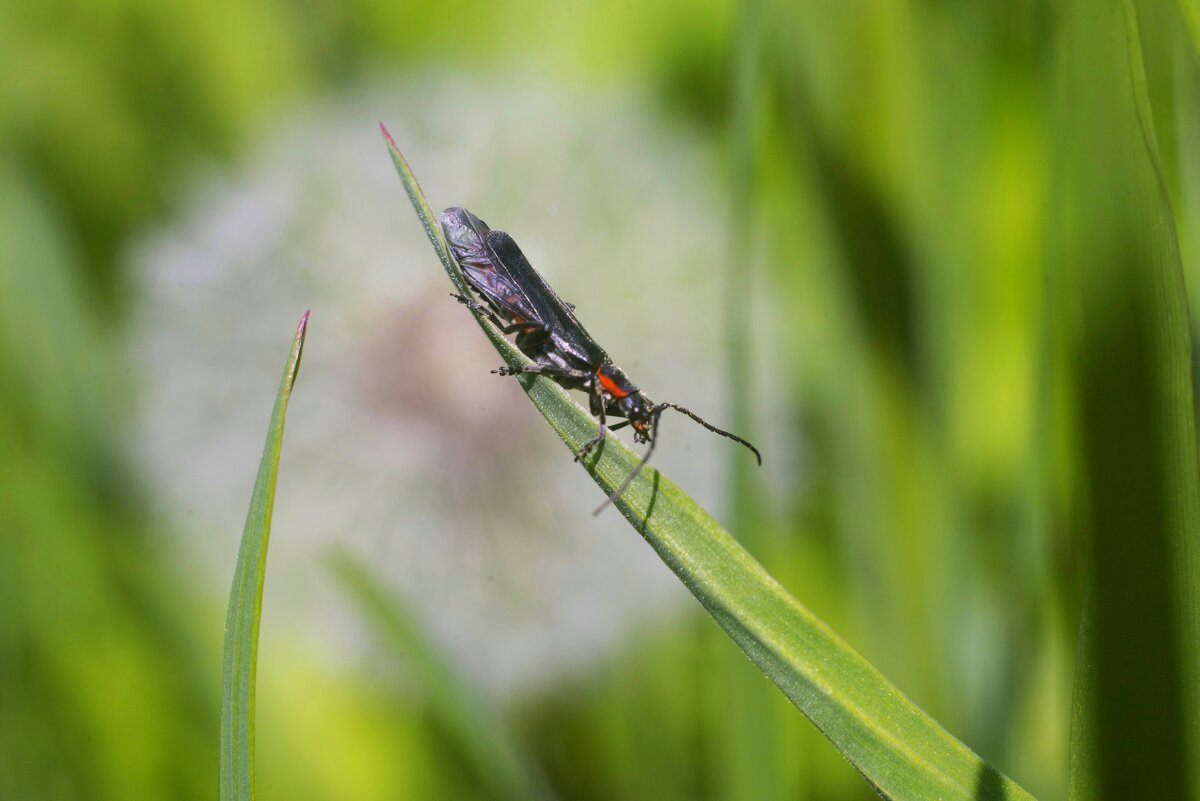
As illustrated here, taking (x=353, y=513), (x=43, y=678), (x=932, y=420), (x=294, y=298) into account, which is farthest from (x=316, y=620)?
(x=932, y=420)

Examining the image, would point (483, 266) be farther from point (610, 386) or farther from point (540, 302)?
point (610, 386)

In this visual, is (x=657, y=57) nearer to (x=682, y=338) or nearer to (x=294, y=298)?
(x=682, y=338)

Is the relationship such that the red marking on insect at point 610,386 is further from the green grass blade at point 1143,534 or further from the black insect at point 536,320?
the green grass blade at point 1143,534

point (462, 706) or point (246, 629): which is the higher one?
point (246, 629)

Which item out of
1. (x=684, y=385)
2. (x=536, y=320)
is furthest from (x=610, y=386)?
(x=684, y=385)

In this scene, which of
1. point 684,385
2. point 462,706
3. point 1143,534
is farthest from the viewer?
point 684,385

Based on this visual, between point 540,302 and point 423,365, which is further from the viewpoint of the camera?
point 423,365

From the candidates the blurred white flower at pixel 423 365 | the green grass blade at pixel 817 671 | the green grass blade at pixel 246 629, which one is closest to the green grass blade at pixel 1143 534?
the green grass blade at pixel 817 671
